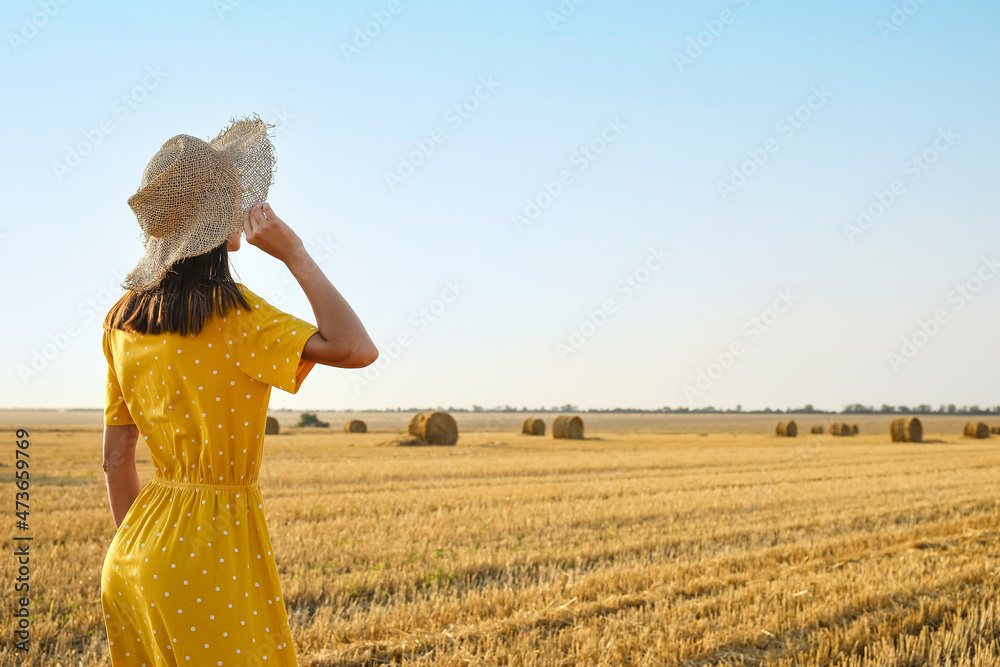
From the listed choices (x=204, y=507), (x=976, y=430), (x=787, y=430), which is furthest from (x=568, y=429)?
(x=204, y=507)

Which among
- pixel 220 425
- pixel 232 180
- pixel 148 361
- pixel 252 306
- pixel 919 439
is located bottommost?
pixel 919 439

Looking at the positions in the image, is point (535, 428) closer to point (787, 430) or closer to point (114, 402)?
point (787, 430)

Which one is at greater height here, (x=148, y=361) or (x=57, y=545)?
(x=148, y=361)

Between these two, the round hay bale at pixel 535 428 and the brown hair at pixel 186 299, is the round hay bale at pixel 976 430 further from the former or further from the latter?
the brown hair at pixel 186 299

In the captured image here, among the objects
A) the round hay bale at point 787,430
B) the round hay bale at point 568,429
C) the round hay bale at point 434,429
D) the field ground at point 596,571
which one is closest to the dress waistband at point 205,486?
the field ground at point 596,571

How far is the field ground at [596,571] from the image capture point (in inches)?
190

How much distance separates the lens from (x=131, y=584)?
2.00 m

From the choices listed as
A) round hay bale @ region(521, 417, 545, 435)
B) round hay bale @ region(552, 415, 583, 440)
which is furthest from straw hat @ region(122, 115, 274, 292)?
round hay bale @ region(521, 417, 545, 435)

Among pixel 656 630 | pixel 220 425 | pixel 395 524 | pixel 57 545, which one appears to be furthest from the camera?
pixel 395 524

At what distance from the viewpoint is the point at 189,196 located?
205 cm

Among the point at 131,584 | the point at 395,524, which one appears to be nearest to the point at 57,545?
the point at 395,524

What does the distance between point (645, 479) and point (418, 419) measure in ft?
47.3

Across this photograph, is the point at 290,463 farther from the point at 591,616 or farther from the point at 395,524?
the point at 591,616

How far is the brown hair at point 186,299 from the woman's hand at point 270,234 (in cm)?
14
